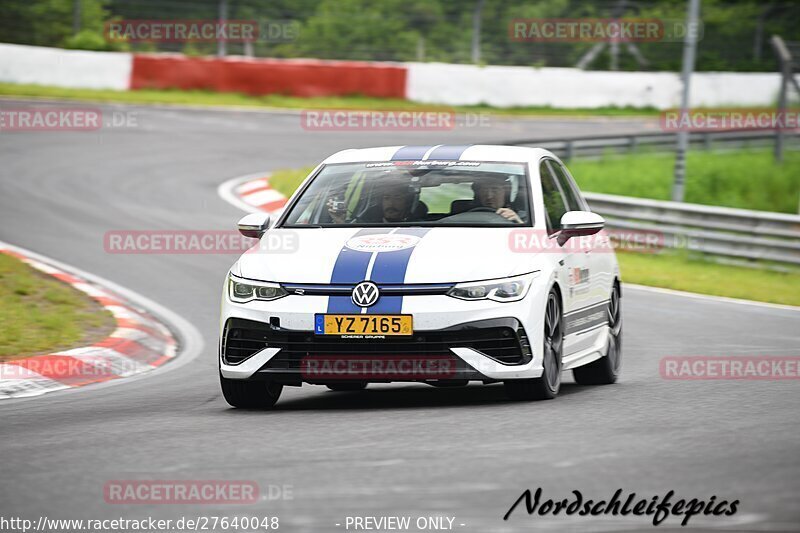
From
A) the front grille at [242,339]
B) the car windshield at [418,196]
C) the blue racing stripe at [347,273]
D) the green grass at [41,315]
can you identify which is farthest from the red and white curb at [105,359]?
the blue racing stripe at [347,273]

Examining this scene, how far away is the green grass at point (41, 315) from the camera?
10.8 metres

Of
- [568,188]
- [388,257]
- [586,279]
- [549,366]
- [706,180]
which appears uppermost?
[568,188]

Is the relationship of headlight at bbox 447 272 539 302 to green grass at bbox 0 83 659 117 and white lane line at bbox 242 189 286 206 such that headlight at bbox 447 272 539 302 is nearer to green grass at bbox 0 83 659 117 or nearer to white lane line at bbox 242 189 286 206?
white lane line at bbox 242 189 286 206

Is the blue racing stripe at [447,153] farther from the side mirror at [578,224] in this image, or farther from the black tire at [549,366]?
the black tire at [549,366]

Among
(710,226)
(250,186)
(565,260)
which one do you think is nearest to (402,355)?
(565,260)

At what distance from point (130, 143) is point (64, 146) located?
1309 mm

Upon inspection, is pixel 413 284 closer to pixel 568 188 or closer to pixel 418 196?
pixel 418 196

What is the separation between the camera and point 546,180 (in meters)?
9.31

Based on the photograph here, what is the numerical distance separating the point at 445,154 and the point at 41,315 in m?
4.29

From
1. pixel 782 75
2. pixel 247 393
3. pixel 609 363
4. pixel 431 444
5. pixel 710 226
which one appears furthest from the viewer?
pixel 782 75

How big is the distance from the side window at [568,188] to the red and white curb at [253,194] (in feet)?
34.7

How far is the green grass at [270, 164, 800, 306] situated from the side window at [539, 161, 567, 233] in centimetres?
747

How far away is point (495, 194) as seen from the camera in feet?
29.1

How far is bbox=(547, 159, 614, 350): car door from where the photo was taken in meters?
8.93
